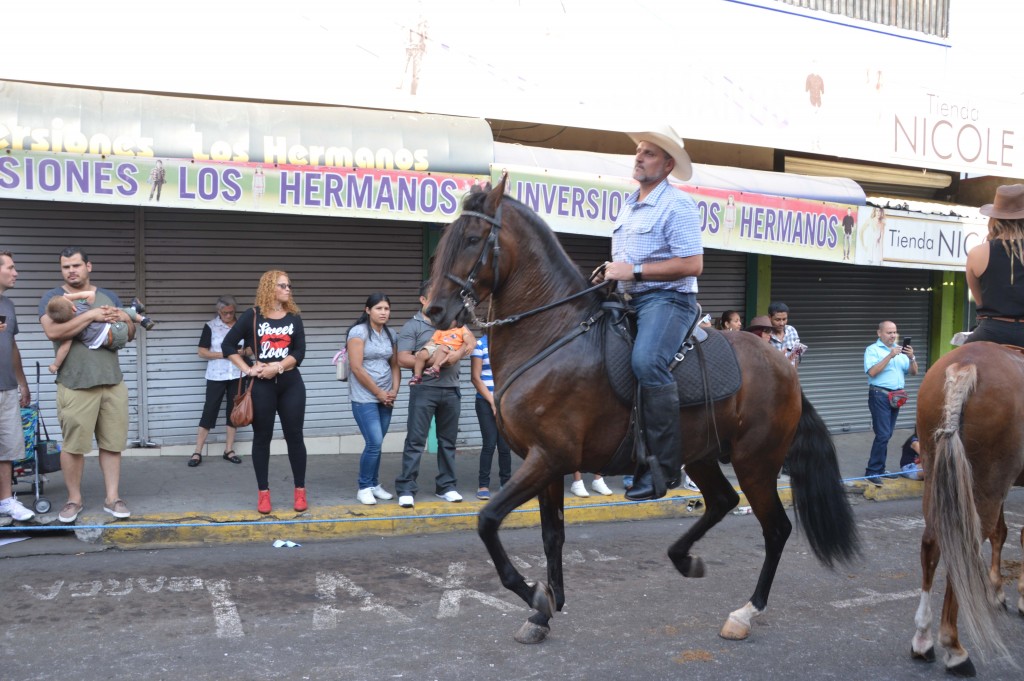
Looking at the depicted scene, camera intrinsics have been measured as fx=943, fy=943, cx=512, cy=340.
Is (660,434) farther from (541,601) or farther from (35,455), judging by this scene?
(35,455)

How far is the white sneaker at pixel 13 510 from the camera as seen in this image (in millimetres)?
8039

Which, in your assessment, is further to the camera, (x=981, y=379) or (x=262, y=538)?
(x=262, y=538)

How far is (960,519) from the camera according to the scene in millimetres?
4977

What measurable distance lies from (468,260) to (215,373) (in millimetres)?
6137

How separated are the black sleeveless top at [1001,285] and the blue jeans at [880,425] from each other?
5627mm

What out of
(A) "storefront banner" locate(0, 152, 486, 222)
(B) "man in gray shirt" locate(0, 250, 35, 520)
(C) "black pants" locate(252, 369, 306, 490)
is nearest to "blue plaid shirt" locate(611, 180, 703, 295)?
(A) "storefront banner" locate(0, 152, 486, 222)

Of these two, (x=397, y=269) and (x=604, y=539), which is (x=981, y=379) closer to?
(x=604, y=539)

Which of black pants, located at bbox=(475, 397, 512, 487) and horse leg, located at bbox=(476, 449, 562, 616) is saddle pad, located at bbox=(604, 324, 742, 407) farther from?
black pants, located at bbox=(475, 397, 512, 487)

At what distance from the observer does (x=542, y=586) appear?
534 centimetres

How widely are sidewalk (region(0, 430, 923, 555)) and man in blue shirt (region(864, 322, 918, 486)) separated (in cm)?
35

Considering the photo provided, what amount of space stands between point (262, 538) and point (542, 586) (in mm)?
3917

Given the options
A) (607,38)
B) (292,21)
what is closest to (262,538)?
(292,21)

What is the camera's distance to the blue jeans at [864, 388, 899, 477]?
11.1 metres

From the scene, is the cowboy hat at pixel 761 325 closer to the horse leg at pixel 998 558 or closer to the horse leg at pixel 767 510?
the horse leg at pixel 998 558
